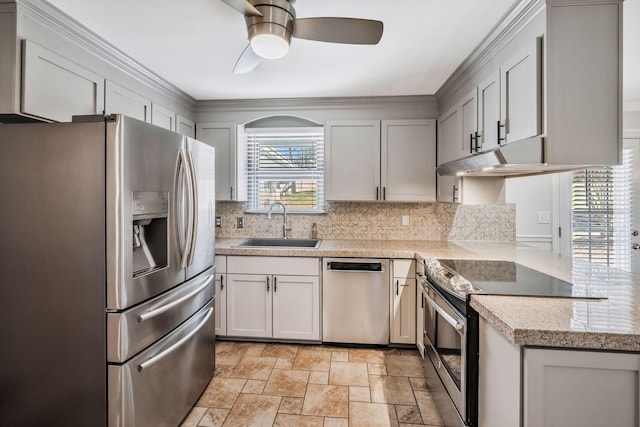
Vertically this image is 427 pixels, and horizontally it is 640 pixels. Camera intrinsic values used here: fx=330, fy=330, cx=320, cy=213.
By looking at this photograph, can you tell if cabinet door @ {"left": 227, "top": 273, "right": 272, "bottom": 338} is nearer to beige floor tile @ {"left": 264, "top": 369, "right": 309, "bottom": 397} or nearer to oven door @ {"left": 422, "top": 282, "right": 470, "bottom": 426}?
beige floor tile @ {"left": 264, "top": 369, "right": 309, "bottom": 397}

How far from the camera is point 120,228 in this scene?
1438 mm

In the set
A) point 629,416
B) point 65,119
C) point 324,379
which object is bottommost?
point 324,379

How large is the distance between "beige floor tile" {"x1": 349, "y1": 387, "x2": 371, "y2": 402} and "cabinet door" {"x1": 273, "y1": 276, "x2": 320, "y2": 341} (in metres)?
0.70

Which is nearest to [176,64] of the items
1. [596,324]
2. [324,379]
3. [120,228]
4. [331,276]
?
[120,228]

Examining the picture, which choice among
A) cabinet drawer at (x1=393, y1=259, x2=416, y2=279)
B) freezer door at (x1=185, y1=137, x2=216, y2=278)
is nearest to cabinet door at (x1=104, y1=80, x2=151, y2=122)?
freezer door at (x1=185, y1=137, x2=216, y2=278)

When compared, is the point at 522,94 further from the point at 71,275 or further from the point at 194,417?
the point at 194,417

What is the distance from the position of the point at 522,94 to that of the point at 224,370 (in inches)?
106

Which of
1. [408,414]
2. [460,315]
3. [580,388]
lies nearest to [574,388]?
[580,388]

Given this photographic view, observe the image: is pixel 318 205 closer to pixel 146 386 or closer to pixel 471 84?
pixel 471 84

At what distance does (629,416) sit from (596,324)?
0.28 meters

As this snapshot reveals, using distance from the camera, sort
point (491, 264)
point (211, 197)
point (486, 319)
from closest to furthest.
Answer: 1. point (486, 319)
2. point (491, 264)
3. point (211, 197)

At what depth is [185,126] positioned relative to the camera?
323cm

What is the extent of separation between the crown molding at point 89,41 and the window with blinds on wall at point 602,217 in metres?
4.05

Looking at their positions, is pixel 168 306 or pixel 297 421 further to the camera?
pixel 297 421
